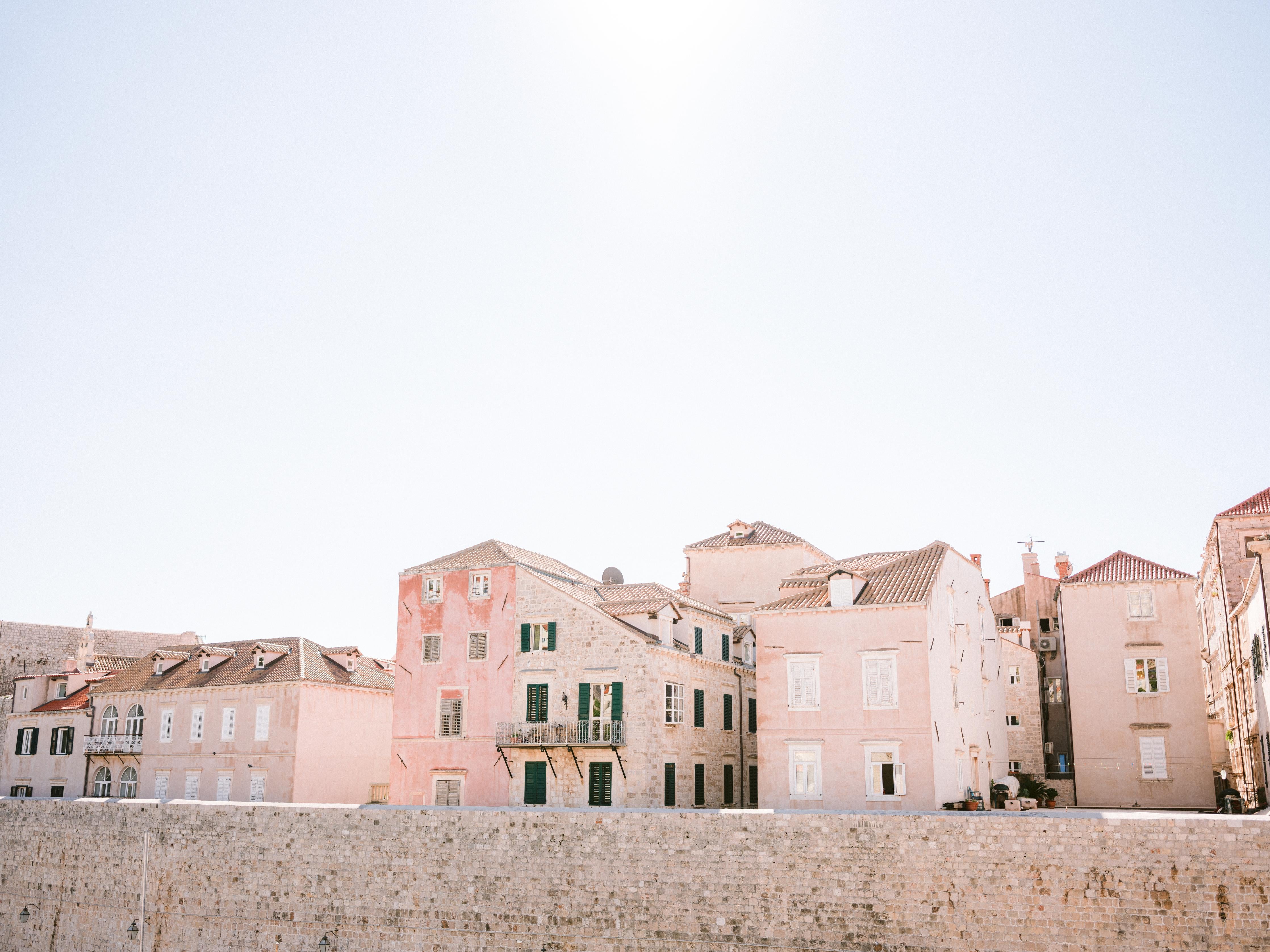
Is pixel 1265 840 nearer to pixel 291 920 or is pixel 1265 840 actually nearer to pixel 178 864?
pixel 291 920

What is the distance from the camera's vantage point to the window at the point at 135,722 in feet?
161

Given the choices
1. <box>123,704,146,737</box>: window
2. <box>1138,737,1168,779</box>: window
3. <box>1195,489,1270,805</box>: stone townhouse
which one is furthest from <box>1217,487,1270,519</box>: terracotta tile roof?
<box>123,704,146,737</box>: window

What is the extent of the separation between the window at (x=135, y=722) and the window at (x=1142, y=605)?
43.8 meters

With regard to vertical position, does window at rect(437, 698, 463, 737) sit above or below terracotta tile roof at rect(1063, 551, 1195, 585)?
below

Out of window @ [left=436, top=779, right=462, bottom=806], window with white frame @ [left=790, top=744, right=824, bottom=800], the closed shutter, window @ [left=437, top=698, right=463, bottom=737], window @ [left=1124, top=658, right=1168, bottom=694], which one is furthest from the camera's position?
window @ [left=1124, top=658, right=1168, bottom=694]

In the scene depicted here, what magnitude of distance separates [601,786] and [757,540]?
15.3 m

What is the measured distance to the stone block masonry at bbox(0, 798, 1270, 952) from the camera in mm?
24906

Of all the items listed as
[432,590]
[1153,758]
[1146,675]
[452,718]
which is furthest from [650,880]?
[1146,675]

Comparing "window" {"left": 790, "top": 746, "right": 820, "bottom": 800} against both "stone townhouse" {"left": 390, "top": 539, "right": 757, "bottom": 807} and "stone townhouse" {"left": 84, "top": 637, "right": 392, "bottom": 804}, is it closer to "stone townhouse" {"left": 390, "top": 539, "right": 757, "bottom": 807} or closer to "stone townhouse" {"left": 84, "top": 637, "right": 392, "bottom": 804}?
"stone townhouse" {"left": 390, "top": 539, "right": 757, "bottom": 807}

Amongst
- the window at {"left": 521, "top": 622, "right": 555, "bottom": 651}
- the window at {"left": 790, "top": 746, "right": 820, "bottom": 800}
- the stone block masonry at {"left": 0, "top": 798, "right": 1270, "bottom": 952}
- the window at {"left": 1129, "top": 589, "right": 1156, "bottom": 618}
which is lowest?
the stone block masonry at {"left": 0, "top": 798, "right": 1270, "bottom": 952}

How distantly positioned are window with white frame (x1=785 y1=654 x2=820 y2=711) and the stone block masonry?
295 inches

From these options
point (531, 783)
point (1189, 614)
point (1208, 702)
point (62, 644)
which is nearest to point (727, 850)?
point (531, 783)

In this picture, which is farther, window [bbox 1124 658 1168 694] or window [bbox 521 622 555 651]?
window [bbox 1124 658 1168 694]

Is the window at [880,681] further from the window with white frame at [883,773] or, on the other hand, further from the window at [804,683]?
the window at [804,683]
